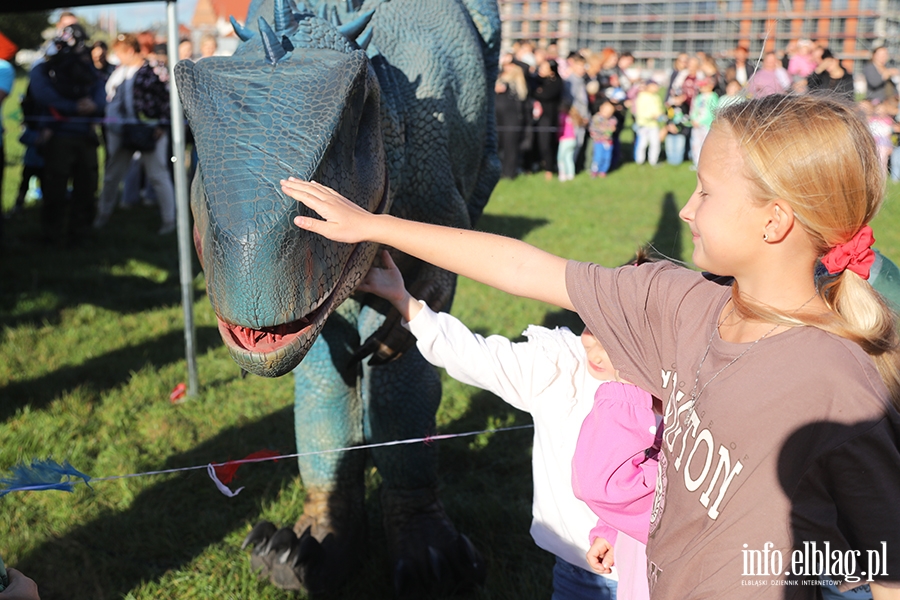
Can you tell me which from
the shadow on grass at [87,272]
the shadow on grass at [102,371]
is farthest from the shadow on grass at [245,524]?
the shadow on grass at [87,272]

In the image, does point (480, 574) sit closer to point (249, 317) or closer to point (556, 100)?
point (249, 317)

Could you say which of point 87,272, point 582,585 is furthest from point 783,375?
point 87,272

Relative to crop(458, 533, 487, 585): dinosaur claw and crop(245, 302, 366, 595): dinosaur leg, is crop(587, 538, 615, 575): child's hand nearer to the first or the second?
crop(458, 533, 487, 585): dinosaur claw

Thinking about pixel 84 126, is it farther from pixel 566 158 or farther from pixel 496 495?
pixel 566 158

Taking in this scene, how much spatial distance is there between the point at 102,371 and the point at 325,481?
2.51m

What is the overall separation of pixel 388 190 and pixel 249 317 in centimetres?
68

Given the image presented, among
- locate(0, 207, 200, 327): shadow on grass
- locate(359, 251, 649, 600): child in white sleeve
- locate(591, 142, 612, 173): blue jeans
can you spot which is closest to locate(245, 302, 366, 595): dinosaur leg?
locate(359, 251, 649, 600): child in white sleeve

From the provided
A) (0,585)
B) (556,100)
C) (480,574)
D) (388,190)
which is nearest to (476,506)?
(480,574)

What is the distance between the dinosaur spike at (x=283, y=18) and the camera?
1972mm

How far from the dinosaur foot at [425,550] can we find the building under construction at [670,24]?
45528 mm

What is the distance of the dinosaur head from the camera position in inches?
61.6

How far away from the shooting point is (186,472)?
12.3 feet

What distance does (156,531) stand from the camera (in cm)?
334

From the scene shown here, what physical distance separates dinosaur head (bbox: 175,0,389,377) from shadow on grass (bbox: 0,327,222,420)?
3.17 metres
